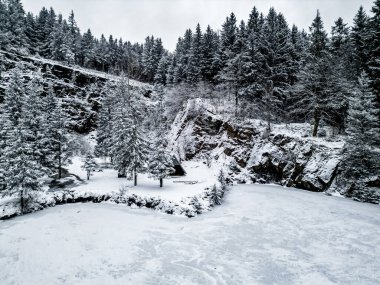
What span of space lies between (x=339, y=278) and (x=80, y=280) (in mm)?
12304

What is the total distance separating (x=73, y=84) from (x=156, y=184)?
46.4m

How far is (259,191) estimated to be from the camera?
1166 inches

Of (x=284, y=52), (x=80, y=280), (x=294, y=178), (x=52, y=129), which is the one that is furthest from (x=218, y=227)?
(x=284, y=52)

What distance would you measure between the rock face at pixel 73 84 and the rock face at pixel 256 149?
25664 mm

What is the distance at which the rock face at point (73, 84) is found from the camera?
58.9 metres

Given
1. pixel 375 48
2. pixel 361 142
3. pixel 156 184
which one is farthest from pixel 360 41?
pixel 156 184

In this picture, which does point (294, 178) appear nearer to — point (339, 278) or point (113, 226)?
point (339, 278)

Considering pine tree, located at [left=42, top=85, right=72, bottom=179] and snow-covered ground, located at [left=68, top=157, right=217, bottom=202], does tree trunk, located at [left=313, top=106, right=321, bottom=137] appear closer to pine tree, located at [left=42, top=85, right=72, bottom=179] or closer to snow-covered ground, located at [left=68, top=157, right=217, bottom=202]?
snow-covered ground, located at [left=68, top=157, right=217, bottom=202]

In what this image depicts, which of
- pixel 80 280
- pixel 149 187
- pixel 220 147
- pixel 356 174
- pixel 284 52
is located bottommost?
pixel 80 280

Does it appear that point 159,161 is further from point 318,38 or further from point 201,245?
point 318,38

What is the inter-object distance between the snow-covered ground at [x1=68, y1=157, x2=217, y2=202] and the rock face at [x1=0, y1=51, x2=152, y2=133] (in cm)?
2526

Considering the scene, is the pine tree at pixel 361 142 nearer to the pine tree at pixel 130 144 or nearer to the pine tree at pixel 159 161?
the pine tree at pixel 159 161

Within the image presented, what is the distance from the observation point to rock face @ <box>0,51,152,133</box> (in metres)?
58.9

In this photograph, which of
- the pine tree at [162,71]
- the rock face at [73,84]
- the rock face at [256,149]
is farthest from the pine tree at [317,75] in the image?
the pine tree at [162,71]
